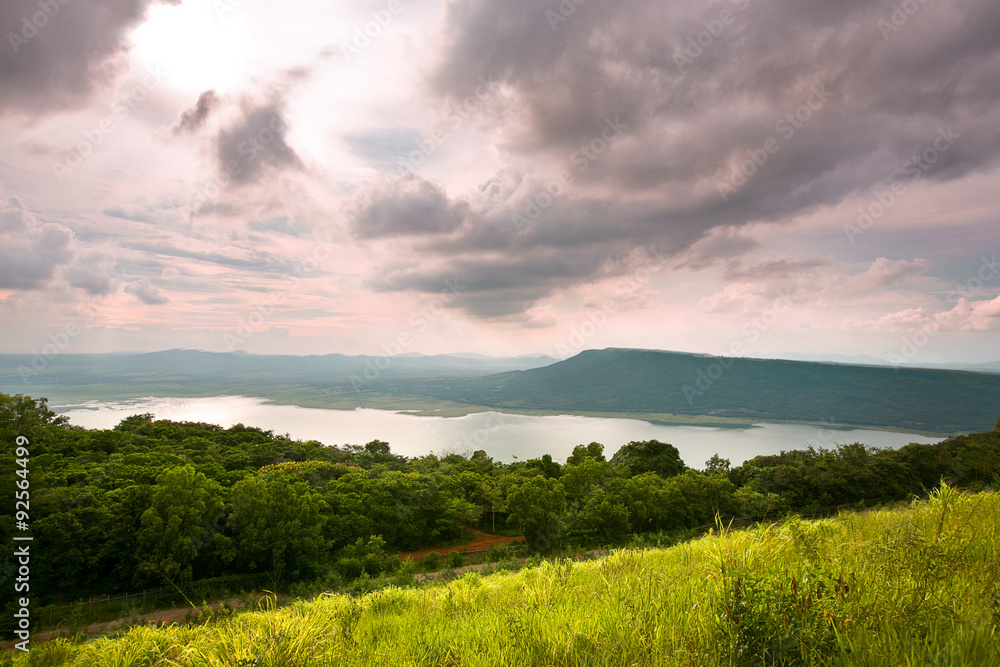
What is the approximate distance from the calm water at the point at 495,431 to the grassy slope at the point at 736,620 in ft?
207

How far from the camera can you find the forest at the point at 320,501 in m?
17.5

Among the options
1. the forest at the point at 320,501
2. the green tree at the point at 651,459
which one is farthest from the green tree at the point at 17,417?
the green tree at the point at 651,459

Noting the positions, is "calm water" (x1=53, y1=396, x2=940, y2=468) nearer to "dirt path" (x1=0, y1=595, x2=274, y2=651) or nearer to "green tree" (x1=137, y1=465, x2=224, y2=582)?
"green tree" (x1=137, y1=465, x2=224, y2=582)

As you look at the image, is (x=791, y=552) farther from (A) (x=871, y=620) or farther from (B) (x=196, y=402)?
(B) (x=196, y=402)

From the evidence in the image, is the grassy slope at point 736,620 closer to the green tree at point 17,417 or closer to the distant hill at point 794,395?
the green tree at point 17,417

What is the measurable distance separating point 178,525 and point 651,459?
33.8m

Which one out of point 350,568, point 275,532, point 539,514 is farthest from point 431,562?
point 275,532

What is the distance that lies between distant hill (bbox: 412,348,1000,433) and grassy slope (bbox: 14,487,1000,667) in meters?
151

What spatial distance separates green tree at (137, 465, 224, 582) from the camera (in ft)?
56.3

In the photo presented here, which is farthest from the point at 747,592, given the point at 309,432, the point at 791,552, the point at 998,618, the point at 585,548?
the point at 309,432

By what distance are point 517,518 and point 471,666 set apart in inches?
880

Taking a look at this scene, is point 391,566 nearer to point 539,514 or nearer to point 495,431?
point 539,514

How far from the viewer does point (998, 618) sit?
1735 mm

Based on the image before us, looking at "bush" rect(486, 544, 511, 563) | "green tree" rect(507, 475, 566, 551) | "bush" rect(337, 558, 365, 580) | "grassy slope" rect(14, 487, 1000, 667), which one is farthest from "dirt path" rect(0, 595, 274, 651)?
"grassy slope" rect(14, 487, 1000, 667)
